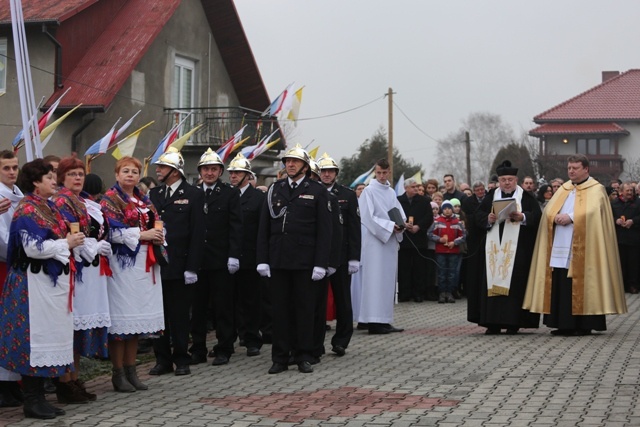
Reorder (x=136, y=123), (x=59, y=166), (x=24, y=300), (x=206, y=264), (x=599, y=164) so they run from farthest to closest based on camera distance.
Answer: (x=599, y=164) → (x=136, y=123) → (x=206, y=264) → (x=59, y=166) → (x=24, y=300)

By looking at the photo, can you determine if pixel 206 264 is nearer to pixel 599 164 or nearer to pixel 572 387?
pixel 572 387

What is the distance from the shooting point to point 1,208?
28.1ft

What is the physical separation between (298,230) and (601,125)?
66837 mm

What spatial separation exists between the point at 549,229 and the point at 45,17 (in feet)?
50.6

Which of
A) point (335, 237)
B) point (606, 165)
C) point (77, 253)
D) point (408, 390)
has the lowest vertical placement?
point (408, 390)

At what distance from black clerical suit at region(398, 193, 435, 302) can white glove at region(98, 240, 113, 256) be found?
427 inches

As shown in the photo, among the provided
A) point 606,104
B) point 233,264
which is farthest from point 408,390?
point 606,104

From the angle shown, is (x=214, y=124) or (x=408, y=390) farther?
(x=214, y=124)

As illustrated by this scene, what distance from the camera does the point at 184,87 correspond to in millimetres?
30641

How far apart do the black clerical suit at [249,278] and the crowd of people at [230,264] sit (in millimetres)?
16

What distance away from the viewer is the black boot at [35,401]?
8.25 metres

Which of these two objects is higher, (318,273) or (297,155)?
(297,155)

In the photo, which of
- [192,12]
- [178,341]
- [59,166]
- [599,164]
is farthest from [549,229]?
[599,164]

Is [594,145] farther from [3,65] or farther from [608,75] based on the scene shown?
[3,65]
